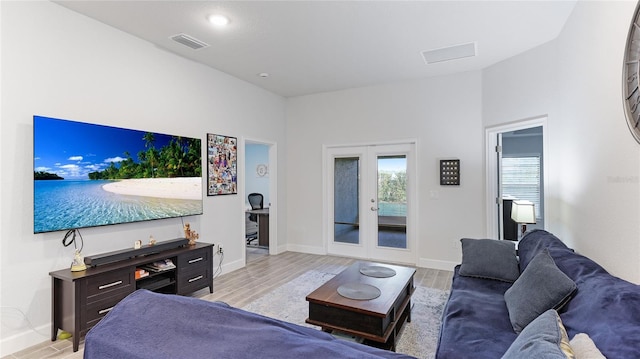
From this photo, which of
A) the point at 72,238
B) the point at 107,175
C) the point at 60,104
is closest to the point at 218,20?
the point at 60,104

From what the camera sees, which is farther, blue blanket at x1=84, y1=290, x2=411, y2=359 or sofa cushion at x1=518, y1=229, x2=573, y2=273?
sofa cushion at x1=518, y1=229, x2=573, y2=273

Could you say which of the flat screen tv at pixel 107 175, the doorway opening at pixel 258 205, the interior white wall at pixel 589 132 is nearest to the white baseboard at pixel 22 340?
the flat screen tv at pixel 107 175

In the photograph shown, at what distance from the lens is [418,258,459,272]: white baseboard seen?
461cm

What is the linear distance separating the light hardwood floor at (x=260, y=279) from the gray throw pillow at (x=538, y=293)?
198cm

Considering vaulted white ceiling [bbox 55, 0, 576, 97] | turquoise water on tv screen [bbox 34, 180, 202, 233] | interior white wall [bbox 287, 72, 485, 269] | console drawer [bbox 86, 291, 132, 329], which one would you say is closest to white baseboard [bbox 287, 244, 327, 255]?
interior white wall [bbox 287, 72, 485, 269]

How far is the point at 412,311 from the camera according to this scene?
10.3ft

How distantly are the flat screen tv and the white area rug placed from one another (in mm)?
1533

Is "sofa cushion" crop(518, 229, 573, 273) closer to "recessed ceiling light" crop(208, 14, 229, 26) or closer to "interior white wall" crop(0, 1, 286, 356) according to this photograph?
"recessed ceiling light" crop(208, 14, 229, 26)

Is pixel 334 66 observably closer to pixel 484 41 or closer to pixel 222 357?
pixel 484 41

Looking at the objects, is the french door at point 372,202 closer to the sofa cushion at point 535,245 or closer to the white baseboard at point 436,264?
the white baseboard at point 436,264

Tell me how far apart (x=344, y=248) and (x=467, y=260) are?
285cm

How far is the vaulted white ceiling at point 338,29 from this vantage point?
2768mm

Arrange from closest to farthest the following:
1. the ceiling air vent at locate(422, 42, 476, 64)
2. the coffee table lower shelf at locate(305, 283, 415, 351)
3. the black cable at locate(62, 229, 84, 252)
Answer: the coffee table lower shelf at locate(305, 283, 415, 351) → the black cable at locate(62, 229, 84, 252) → the ceiling air vent at locate(422, 42, 476, 64)

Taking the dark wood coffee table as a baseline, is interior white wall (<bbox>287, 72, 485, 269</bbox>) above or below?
above
